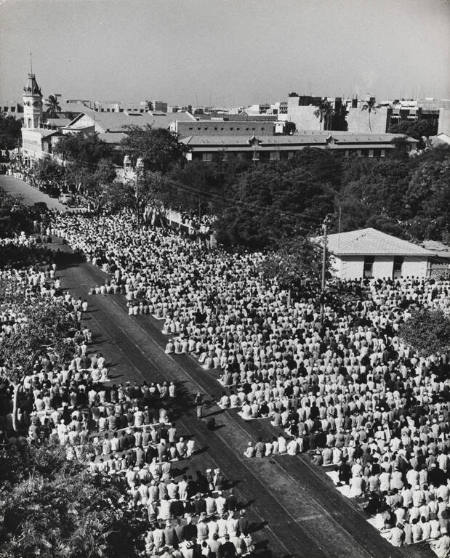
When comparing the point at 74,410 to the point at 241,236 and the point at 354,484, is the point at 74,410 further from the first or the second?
the point at 241,236

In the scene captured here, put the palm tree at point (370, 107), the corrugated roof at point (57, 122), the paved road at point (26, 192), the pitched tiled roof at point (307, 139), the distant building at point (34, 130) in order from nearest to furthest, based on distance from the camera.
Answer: the paved road at point (26, 192)
the pitched tiled roof at point (307, 139)
the distant building at point (34, 130)
the palm tree at point (370, 107)
the corrugated roof at point (57, 122)

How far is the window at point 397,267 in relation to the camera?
143ft

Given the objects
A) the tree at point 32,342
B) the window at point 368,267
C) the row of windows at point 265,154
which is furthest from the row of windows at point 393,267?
the row of windows at point 265,154

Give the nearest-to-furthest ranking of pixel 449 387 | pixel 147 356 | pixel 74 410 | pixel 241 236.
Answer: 1. pixel 74 410
2. pixel 449 387
3. pixel 147 356
4. pixel 241 236

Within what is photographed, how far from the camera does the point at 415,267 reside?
43.8 meters

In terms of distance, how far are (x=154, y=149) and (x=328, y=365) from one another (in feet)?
174

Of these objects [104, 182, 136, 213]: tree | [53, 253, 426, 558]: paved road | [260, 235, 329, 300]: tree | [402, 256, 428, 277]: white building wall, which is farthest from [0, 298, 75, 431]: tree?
[104, 182, 136, 213]: tree

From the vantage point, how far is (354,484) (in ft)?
61.3

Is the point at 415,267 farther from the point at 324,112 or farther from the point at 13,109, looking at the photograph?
the point at 13,109

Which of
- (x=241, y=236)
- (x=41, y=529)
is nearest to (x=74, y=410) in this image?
(x=41, y=529)

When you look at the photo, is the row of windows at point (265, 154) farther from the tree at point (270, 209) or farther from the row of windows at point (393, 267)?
the row of windows at point (393, 267)

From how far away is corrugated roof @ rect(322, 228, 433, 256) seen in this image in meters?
42.8

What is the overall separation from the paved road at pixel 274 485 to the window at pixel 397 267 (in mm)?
19394

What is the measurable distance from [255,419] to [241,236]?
26.0 m
